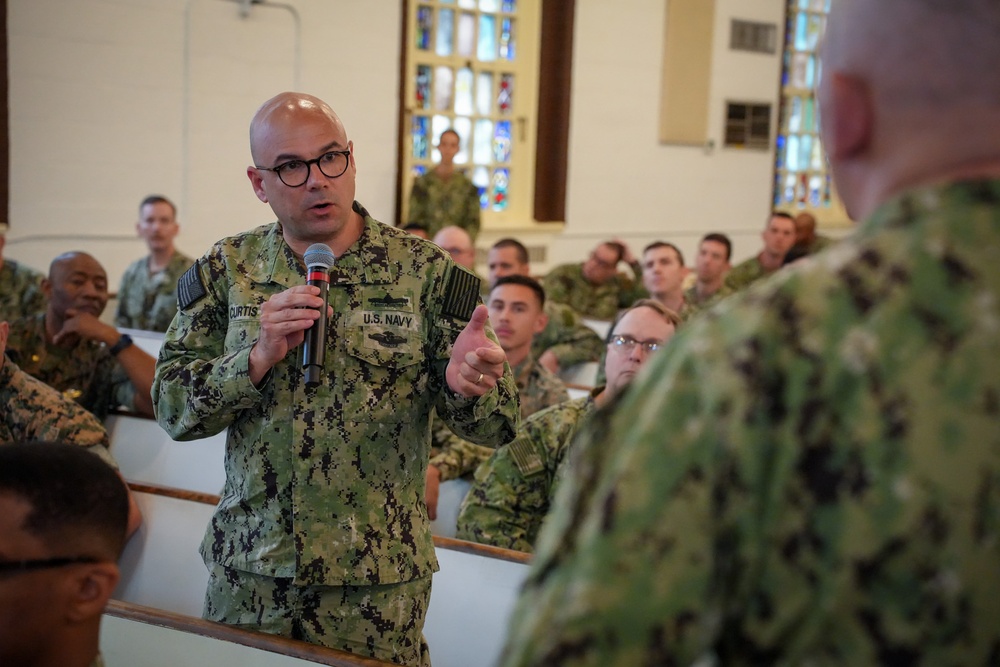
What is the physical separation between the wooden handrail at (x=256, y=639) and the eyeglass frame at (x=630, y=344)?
4.86 ft

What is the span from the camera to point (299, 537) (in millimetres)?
Answer: 1852

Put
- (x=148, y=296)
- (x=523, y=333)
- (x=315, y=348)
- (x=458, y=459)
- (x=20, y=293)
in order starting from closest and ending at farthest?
(x=315, y=348) < (x=458, y=459) < (x=523, y=333) < (x=20, y=293) < (x=148, y=296)

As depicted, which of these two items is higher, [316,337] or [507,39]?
[507,39]

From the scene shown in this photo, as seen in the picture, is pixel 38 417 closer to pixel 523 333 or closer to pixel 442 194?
pixel 523 333

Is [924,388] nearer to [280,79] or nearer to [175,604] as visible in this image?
[175,604]

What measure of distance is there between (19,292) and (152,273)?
983 mm

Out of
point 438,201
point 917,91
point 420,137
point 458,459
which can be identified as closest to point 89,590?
point 917,91

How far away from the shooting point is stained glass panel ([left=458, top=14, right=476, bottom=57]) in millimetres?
9391

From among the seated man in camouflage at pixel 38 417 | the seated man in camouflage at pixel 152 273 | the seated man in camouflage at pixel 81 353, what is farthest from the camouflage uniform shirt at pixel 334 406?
the seated man in camouflage at pixel 152 273

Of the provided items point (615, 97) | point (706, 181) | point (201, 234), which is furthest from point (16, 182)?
point (706, 181)

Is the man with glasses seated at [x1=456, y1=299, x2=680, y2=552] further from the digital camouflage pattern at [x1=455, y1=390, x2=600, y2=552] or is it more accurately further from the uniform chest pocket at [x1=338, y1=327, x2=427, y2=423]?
the uniform chest pocket at [x1=338, y1=327, x2=427, y2=423]

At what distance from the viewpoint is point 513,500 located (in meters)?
3.12

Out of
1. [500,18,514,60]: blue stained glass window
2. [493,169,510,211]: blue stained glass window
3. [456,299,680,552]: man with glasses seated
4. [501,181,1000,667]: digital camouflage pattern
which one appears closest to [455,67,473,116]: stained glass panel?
[500,18,514,60]: blue stained glass window

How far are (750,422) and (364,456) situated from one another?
1246 mm
